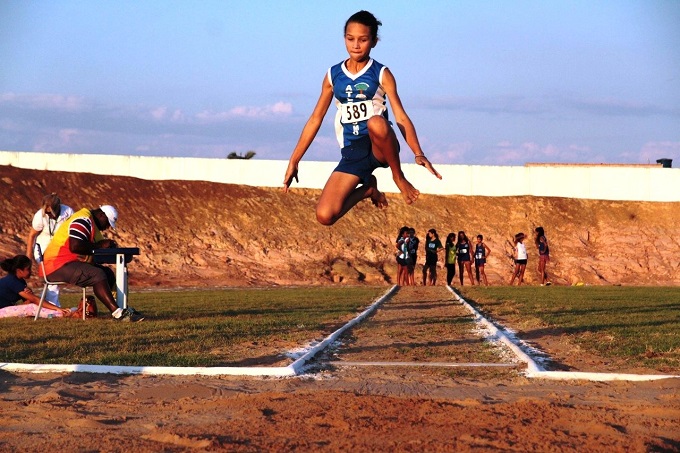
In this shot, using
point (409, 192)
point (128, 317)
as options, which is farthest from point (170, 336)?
point (409, 192)

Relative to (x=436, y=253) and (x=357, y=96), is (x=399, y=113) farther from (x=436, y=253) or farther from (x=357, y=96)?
(x=436, y=253)

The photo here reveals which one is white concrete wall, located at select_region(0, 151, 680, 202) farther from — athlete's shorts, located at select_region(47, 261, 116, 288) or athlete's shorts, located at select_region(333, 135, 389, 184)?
athlete's shorts, located at select_region(333, 135, 389, 184)

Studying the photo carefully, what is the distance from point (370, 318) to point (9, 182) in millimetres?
39575

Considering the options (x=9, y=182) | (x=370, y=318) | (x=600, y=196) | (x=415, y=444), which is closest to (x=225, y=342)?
(x=370, y=318)

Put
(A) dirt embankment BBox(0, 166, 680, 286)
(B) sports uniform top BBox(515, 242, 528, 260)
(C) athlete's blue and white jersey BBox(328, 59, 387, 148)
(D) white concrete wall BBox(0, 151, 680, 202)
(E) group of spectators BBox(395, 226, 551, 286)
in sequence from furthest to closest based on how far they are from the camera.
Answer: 1. (D) white concrete wall BBox(0, 151, 680, 202)
2. (A) dirt embankment BBox(0, 166, 680, 286)
3. (B) sports uniform top BBox(515, 242, 528, 260)
4. (E) group of spectators BBox(395, 226, 551, 286)
5. (C) athlete's blue and white jersey BBox(328, 59, 387, 148)

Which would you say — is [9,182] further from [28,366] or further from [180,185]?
[28,366]

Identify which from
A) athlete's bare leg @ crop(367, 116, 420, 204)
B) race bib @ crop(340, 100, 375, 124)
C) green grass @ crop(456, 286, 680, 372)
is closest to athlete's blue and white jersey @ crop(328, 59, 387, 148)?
race bib @ crop(340, 100, 375, 124)

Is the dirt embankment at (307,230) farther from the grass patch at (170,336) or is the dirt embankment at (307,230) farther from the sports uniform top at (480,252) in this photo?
the grass patch at (170,336)

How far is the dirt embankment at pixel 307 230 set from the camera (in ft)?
153

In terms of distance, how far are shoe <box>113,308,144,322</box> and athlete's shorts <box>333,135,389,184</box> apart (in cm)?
510

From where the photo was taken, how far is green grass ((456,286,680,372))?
10141mm

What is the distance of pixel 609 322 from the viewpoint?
14.5 metres

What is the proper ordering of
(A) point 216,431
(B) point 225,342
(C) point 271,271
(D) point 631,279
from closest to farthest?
1. (A) point 216,431
2. (B) point 225,342
3. (C) point 271,271
4. (D) point 631,279

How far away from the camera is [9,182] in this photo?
5025 centimetres
